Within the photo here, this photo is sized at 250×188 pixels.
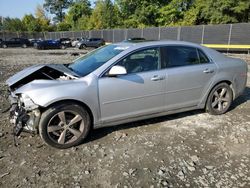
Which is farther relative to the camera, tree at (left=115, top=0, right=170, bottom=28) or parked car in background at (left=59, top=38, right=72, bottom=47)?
tree at (left=115, top=0, right=170, bottom=28)

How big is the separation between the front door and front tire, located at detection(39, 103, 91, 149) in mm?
356

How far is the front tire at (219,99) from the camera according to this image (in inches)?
206

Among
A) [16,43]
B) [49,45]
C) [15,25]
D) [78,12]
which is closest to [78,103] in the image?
[49,45]

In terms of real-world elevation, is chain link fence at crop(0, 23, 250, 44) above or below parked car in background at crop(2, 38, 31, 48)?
above

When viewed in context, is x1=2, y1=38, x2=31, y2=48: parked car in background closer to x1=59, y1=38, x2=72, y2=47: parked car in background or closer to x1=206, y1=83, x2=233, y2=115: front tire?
x1=59, y1=38, x2=72, y2=47: parked car in background

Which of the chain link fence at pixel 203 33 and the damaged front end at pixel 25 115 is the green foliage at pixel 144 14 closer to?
the chain link fence at pixel 203 33

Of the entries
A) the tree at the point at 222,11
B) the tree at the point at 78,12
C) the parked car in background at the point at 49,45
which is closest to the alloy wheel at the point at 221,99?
the parked car in background at the point at 49,45

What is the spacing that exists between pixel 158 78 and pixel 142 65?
350 mm

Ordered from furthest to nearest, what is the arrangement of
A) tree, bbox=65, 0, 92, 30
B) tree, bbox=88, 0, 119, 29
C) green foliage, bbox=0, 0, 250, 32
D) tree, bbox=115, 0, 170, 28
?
tree, bbox=65, 0, 92, 30 → tree, bbox=88, 0, 119, 29 → tree, bbox=115, 0, 170, 28 → green foliage, bbox=0, 0, 250, 32

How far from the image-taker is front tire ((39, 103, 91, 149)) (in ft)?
12.3

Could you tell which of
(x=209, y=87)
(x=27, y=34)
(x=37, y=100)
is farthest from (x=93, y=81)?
(x=27, y=34)

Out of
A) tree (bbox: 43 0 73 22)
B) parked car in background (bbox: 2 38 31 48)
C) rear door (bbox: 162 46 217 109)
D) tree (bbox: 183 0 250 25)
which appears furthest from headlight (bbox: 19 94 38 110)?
tree (bbox: 43 0 73 22)

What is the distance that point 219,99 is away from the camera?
5.37 meters

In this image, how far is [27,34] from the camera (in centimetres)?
5716
